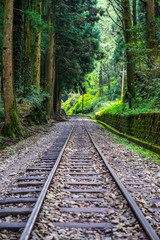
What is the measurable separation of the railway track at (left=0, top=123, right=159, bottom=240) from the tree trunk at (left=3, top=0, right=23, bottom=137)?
5003 millimetres

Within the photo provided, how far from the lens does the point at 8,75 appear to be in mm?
10078

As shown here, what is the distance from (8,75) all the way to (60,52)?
15.2 metres

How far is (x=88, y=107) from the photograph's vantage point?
2156 inches

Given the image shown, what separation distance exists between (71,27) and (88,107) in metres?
34.0

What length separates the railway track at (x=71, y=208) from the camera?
2930 mm

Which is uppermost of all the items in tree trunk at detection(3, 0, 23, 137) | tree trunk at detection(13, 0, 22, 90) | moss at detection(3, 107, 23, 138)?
tree trunk at detection(13, 0, 22, 90)

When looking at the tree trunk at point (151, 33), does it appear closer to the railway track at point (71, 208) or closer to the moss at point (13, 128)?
the moss at point (13, 128)

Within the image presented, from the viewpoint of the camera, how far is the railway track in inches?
115

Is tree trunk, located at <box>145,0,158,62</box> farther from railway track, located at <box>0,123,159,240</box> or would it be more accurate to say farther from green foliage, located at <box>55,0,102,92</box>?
railway track, located at <box>0,123,159,240</box>

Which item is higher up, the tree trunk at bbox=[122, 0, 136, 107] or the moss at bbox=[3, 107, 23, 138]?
the tree trunk at bbox=[122, 0, 136, 107]

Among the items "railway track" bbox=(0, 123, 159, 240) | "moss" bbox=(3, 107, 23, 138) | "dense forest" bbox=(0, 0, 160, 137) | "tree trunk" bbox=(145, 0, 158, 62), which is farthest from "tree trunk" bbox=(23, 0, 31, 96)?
"railway track" bbox=(0, 123, 159, 240)

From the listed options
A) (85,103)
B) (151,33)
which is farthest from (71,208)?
(85,103)

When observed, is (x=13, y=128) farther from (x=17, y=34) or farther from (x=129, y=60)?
(x=129, y=60)

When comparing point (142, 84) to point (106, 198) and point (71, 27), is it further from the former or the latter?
point (106, 198)
